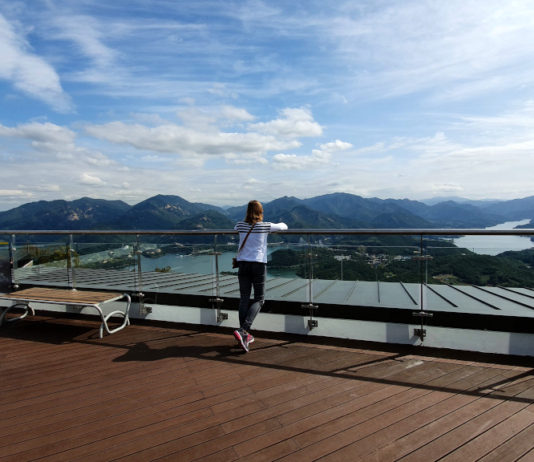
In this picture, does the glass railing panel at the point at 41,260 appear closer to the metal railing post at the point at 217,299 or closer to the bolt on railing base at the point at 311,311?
the metal railing post at the point at 217,299

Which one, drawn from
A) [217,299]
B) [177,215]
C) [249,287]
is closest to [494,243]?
[249,287]

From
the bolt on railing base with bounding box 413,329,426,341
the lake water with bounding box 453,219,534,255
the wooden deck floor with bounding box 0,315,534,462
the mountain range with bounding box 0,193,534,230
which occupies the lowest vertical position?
the wooden deck floor with bounding box 0,315,534,462

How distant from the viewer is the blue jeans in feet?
11.7

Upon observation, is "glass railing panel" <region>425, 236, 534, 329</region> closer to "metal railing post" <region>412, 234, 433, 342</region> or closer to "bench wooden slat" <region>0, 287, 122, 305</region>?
"metal railing post" <region>412, 234, 433, 342</region>

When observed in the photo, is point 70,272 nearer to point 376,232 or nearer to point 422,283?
point 376,232

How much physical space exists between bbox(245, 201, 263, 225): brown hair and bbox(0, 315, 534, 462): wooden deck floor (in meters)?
1.43

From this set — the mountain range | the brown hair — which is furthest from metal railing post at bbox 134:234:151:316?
the mountain range

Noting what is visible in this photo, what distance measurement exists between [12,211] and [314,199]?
330ft

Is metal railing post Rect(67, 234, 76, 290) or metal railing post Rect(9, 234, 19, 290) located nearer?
metal railing post Rect(67, 234, 76, 290)

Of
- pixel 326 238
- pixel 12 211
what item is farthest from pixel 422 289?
pixel 12 211

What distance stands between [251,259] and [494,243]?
2.60m

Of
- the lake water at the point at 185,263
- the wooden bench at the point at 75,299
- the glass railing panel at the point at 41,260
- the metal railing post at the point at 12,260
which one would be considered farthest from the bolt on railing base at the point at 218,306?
the metal railing post at the point at 12,260

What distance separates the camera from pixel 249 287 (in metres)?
3.68

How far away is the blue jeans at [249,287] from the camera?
357 cm
